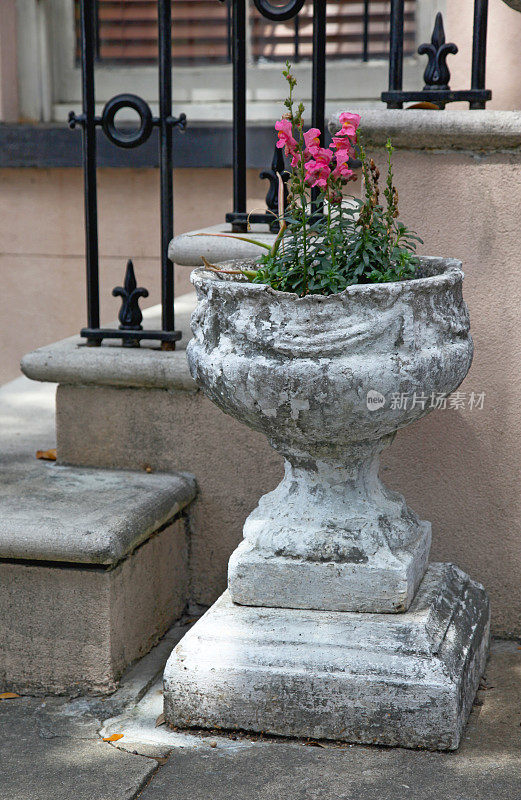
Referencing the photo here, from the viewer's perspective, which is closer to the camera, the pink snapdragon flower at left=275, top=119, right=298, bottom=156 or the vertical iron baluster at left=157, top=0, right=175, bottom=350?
the pink snapdragon flower at left=275, top=119, right=298, bottom=156

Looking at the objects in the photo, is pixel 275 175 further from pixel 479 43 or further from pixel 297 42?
pixel 297 42

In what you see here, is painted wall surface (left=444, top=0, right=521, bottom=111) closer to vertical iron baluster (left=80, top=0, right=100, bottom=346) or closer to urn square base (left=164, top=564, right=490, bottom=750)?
vertical iron baluster (left=80, top=0, right=100, bottom=346)

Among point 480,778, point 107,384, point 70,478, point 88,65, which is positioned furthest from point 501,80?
point 480,778

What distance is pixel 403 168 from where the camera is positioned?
2.67 m

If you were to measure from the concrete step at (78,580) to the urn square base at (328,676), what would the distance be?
0.92 ft

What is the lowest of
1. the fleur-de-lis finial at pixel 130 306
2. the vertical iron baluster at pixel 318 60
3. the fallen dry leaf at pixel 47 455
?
the fallen dry leaf at pixel 47 455

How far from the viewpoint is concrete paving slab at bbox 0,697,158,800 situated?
6.68 feet

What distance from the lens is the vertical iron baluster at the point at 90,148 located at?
286cm

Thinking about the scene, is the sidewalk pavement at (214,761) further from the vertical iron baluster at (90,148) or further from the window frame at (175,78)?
the window frame at (175,78)

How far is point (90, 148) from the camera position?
292 centimetres

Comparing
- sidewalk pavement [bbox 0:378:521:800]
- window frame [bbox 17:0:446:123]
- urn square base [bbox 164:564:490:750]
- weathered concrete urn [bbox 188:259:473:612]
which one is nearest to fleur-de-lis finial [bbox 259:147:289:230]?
weathered concrete urn [bbox 188:259:473:612]

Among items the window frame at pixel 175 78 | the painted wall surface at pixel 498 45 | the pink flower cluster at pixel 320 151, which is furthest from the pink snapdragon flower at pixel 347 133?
→ the window frame at pixel 175 78

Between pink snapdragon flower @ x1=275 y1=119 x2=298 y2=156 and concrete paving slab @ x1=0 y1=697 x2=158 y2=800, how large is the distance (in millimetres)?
→ 1395

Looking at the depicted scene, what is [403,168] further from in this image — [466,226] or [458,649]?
[458,649]
